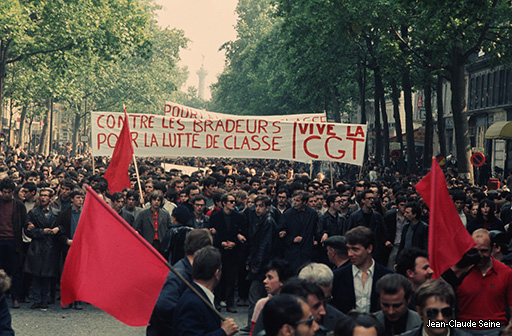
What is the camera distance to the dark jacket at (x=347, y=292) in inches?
249

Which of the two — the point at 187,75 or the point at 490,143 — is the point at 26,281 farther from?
the point at 187,75

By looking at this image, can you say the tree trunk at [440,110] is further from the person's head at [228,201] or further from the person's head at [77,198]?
the person's head at [77,198]

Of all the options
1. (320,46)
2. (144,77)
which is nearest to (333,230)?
(320,46)

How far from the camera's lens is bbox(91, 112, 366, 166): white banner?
17.3 metres

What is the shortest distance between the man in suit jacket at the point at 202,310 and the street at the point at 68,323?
4782 millimetres

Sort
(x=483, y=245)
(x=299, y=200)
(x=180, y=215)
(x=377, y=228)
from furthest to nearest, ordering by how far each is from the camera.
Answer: (x=299, y=200) → (x=377, y=228) → (x=180, y=215) → (x=483, y=245)

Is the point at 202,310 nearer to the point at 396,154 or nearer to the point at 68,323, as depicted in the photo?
the point at 68,323

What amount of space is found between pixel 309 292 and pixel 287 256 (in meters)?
6.69

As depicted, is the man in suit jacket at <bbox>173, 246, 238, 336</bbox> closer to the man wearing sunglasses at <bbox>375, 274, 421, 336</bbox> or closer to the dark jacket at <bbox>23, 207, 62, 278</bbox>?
the man wearing sunglasses at <bbox>375, 274, 421, 336</bbox>

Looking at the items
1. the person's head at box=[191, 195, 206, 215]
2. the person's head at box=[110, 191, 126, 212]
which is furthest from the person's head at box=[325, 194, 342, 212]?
the person's head at box=[110, 191, 126, 212]

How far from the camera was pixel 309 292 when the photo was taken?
16.6 feet

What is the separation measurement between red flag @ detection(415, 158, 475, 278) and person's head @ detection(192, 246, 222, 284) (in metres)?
1.91

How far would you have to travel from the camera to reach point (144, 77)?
251ft

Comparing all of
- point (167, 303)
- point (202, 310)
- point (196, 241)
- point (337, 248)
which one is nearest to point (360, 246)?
point (337, 248)
